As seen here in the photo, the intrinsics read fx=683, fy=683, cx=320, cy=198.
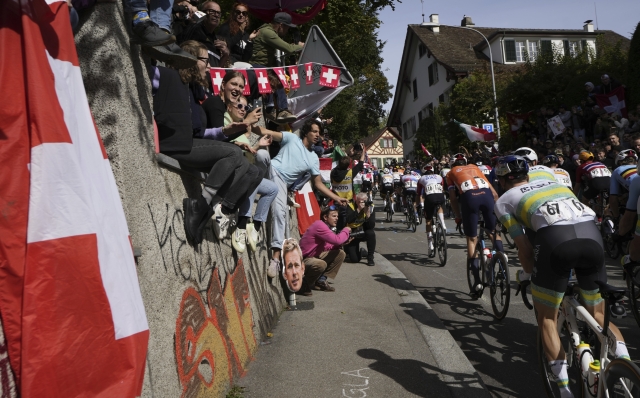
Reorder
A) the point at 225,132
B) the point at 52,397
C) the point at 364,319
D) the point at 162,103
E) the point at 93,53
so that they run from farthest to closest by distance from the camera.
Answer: the point at 364,319
the point at 225,132
the point at 162,103
the point at 93,53
the point at 52,397

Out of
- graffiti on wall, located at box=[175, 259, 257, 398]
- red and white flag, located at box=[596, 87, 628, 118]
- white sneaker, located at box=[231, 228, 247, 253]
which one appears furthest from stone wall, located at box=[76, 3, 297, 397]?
red and white flag, located at box=[596, 87, 628, 118]

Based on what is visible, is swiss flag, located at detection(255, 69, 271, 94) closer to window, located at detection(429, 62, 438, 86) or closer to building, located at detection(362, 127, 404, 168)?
window, located at detection(429, 62, 438, 86)

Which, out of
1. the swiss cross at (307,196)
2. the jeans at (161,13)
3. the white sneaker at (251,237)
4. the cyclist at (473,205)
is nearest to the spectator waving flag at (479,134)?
the swiss cross at (307,196)

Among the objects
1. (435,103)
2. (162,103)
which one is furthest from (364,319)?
(435,103)

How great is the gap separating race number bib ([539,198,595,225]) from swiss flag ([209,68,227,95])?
4029 millimetres

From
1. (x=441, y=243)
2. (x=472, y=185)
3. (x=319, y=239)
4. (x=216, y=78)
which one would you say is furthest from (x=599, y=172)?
(x=216, y=78)

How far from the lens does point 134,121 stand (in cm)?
400

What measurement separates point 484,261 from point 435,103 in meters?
44.9

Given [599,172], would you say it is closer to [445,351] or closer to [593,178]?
Answer: [593,178]

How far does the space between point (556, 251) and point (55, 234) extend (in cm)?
338

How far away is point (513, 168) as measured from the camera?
5.36 metres

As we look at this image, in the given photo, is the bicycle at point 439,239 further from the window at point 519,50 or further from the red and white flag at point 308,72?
the window at point 519,50

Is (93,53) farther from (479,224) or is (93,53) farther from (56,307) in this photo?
(479,224)

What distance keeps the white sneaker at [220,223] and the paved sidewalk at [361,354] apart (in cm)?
122
